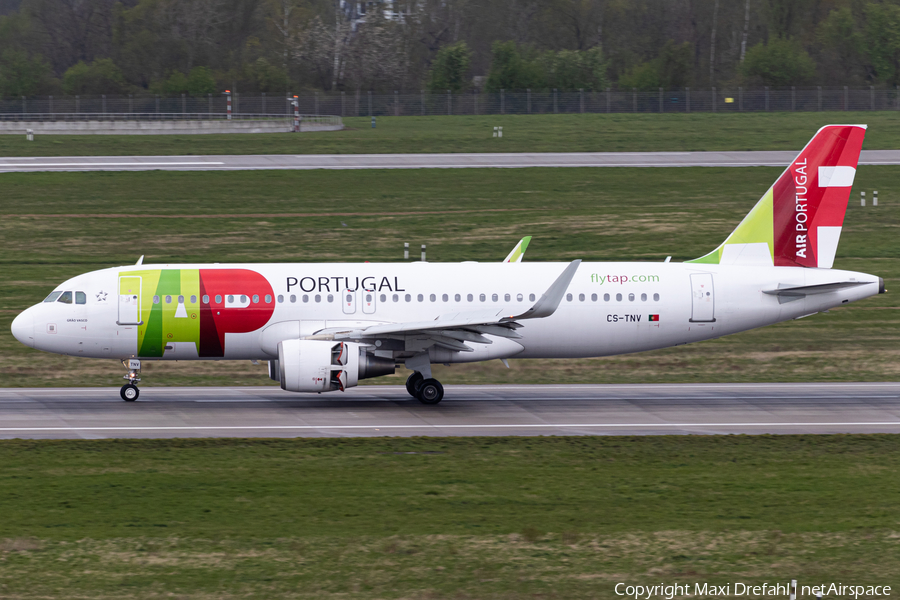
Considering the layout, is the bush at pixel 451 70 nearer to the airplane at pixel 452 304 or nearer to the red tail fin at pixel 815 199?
the red tail fin at pixel 815 199

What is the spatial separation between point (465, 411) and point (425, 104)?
7379 cm

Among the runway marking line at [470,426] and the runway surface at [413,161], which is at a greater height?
the runway surface at [413,161]

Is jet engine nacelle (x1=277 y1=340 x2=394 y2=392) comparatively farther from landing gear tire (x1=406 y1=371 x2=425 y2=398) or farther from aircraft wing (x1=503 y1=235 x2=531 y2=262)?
aircraft wing (x1=503 y1=235 x2=531 y2=262)

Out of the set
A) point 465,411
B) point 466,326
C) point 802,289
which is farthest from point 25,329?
point 802,289

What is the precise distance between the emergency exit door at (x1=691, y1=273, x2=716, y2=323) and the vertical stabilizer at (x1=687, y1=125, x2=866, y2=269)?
183 cm

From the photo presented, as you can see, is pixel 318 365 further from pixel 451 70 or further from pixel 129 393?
pixel 451 70

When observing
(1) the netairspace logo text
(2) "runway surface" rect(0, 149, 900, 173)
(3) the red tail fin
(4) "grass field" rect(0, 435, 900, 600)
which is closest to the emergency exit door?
(3) the red tail fin

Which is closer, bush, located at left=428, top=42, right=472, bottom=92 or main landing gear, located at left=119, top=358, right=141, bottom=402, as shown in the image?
main landing gear, located at left=119, top=358, right=141, bottom=402

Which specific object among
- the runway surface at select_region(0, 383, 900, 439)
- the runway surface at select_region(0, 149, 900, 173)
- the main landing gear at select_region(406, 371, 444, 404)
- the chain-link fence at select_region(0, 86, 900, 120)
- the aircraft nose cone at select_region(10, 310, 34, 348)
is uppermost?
the chain-link fence at select_region(0, 86, 900, 120)

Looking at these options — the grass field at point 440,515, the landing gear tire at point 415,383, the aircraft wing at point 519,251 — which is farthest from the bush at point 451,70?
the grass field at point 440,515

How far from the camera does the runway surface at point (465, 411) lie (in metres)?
26.0

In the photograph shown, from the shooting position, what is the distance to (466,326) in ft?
89.8

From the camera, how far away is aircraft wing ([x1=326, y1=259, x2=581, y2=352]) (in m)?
27.2

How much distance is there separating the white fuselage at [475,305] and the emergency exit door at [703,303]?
28 millimetres
